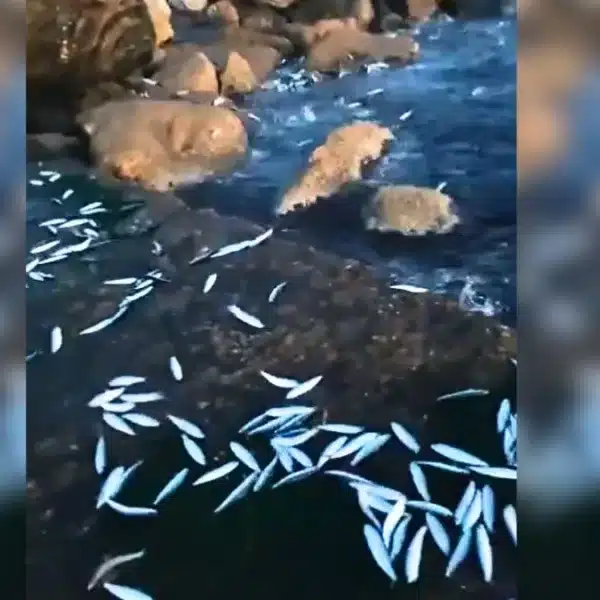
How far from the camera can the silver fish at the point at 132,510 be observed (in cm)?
68

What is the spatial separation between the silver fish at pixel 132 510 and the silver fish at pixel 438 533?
0.20 meters

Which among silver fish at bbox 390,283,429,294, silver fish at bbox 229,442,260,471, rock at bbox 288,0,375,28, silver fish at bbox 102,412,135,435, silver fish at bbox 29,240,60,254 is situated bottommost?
silver fish at bbox 229,442,260,471

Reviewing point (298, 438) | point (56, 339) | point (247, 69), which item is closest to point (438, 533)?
point (298, 438)

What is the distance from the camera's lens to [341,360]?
2.39 feet

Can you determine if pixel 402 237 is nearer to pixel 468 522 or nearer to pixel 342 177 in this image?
pixel 342 177

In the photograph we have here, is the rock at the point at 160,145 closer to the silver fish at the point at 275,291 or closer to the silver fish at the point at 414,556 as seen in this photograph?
the silver fish at the point at 275,291

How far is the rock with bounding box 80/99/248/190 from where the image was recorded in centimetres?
81

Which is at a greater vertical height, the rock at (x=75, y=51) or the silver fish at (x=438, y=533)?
the rock at (x=75, y=51)

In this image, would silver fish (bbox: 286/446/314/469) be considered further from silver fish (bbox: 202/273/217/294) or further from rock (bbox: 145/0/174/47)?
rock (bbox: 145/0/174/47)

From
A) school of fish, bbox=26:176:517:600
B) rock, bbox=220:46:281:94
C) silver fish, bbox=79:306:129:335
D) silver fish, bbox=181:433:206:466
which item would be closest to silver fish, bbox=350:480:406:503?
school of fish, bbox=26:176:517:600

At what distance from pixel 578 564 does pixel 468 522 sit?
0.27ft

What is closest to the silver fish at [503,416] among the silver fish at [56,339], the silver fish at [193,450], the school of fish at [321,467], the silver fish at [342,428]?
the school of fish at [321,467]

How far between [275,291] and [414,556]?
240 millimetres

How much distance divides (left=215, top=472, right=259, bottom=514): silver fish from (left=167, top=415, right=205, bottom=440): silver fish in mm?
51
